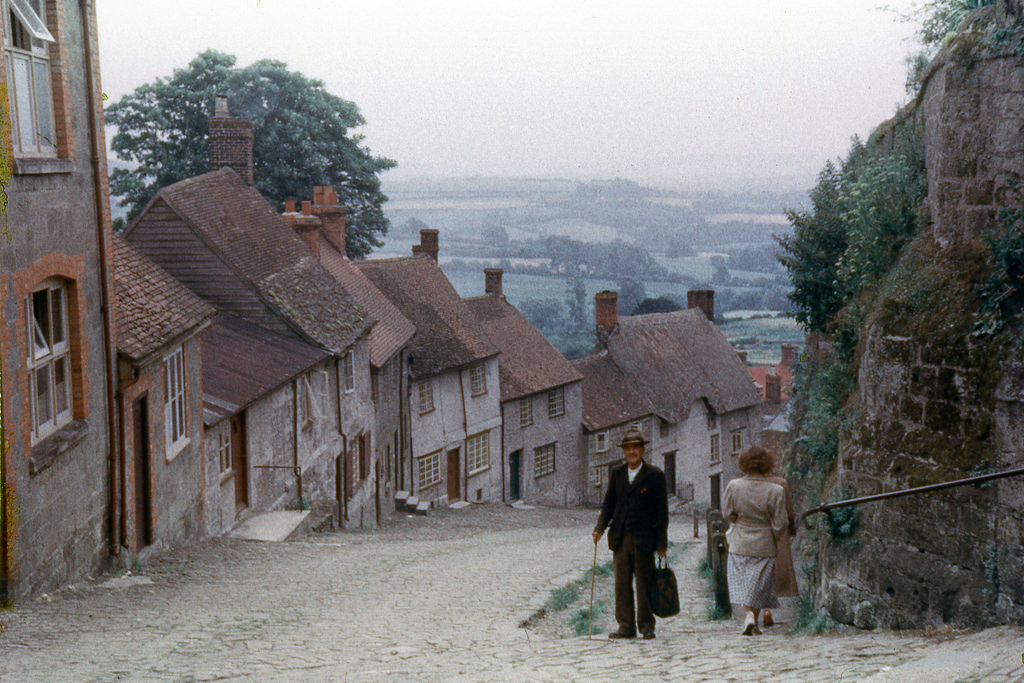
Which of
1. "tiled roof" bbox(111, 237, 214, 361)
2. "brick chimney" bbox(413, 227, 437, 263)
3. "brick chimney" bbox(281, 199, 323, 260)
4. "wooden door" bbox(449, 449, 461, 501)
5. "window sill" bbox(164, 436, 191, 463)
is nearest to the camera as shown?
"tiled roof" bbox(111, 237, 214, 361)

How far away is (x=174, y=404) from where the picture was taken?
14.5 m

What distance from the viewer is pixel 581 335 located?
10112 cm

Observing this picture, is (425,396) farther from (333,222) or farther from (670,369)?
(670,369)

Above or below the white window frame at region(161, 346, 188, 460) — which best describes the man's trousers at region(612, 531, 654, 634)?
below

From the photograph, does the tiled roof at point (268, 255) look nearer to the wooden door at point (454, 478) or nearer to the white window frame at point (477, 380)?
the white window frame at point (477, 380)

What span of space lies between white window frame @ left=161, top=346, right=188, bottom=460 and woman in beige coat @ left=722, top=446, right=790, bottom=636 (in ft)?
27.4

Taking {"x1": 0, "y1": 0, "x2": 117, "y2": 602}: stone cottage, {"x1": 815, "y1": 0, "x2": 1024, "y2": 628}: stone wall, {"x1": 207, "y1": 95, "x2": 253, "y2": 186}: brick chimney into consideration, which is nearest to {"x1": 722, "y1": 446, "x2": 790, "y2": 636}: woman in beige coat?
{"x1": 815, "y1": 0, "x2": 1024, "y2": 628}: stone wall

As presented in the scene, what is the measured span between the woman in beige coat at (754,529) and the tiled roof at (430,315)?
2363 centimetres

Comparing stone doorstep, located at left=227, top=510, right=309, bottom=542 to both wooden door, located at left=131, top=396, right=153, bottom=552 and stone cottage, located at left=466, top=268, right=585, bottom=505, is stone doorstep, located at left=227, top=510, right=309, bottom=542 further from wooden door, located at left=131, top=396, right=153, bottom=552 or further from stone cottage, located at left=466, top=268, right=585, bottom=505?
stone cottage, located at left=466, top=268, right=585, bottom=505

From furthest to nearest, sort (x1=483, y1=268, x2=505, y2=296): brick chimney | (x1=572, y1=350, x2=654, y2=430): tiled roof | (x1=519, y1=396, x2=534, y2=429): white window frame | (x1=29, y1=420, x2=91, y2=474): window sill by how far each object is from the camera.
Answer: (x1=483, y1=268, x2=505, y2=296): brick chimney → (x1=572, y1=350, x2=654, y2=430): tiled roof → (x1=519, y1=396, x2=534, y2=429): white window frame → (x1=29, y1=420, x2=91, y2=474): window sill

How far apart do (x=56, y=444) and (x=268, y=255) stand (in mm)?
13965

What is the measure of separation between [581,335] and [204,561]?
87.9m

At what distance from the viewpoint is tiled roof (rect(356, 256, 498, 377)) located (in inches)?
1303

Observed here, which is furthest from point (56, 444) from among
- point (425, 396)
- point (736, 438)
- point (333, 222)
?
point (736, 438)
